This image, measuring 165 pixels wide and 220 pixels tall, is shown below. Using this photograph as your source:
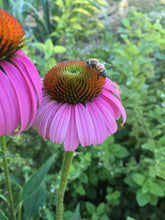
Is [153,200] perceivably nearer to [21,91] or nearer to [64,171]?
[64,171]

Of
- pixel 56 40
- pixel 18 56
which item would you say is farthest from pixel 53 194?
pixel 56 40

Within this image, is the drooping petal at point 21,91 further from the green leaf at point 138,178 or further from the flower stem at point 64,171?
the green leaf at point 138,178

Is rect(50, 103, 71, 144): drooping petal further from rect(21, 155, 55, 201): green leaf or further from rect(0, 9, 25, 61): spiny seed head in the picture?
rect(21, 155, 55, 201): green leaf

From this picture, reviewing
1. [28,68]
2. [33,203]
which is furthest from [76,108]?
[33,203]

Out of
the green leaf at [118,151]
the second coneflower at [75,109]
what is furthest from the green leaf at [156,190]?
the second coneflower at [75,109]

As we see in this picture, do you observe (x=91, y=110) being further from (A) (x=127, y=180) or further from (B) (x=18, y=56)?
(A) (x=127, y=180)

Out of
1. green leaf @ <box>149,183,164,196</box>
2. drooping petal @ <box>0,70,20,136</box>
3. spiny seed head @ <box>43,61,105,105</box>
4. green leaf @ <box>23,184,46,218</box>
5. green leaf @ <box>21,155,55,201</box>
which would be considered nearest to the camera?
drooping petal @ <box>0,70,20,136</box>

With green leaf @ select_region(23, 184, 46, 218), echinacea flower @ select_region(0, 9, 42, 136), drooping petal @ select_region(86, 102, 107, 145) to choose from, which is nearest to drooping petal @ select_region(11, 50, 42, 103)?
echinacea flower @ select_region(0, 9, 42, 136)
